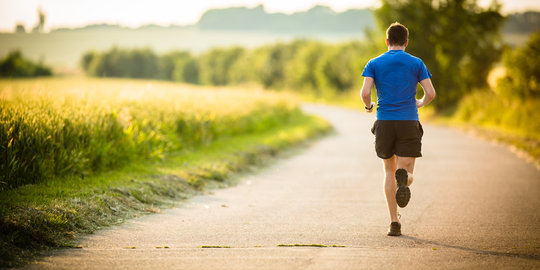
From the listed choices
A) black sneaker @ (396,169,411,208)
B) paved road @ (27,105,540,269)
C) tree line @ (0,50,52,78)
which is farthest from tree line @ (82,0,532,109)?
black sneaker @ (396,169,411,208)

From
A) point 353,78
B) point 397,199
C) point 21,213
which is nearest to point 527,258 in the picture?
point 397,199

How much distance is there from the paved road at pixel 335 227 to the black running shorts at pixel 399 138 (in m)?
0.98

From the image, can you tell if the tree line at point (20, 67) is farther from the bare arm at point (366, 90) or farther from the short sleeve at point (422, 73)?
the short sleeve at point (422, 73)

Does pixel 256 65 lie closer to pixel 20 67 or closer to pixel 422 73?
pixel 20 67

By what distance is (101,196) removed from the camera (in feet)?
25.1

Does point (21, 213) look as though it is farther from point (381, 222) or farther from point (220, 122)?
point (220, 122)

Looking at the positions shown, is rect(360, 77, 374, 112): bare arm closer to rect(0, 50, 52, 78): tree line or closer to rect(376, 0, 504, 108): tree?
rect(376, 0, 504, 108): tree

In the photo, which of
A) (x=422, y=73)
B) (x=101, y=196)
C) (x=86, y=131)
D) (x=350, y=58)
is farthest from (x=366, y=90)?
(x=350, y=58)

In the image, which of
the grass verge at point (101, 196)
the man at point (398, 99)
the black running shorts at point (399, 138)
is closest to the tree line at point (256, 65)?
the grass verge at point (101, 196)

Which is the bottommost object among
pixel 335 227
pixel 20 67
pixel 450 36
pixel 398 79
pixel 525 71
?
pixel 335 227

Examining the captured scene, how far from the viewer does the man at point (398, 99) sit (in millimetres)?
6152

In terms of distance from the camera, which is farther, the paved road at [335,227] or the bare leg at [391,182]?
the bare leg at [391,182]

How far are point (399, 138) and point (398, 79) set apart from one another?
66 centimetres

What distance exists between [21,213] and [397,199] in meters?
4.15
